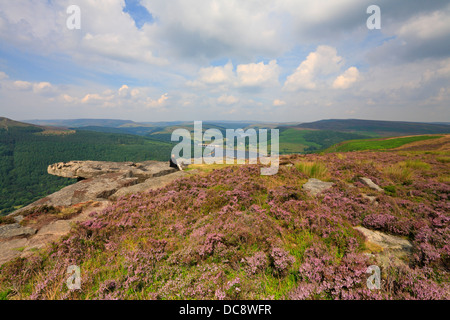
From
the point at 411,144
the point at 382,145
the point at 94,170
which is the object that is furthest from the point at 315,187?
the point at 382,145

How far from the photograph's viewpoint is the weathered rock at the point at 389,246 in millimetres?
4180

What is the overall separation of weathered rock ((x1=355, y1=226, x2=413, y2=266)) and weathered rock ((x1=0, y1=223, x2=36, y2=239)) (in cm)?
1158

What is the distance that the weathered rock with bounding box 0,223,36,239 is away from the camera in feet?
20.5

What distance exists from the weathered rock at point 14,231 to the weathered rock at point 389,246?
11.6 m

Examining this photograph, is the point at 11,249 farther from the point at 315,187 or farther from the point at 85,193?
the point at 315,187

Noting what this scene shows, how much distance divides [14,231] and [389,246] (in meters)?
12.7

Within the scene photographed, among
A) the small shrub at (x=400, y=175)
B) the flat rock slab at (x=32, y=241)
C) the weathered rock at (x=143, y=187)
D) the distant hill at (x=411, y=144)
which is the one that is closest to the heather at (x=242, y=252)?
the flat rock slab at (x=32, y=241)

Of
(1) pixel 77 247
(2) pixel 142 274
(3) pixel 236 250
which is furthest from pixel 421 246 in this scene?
(1) pixel 77 247

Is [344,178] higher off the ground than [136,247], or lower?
higher

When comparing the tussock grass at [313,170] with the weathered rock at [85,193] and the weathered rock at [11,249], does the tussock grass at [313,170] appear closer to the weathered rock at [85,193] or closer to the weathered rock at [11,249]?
the weathered rock at [85,193]

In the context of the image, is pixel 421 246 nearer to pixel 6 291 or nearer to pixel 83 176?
pixel 6 291

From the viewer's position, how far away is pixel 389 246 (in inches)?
184
